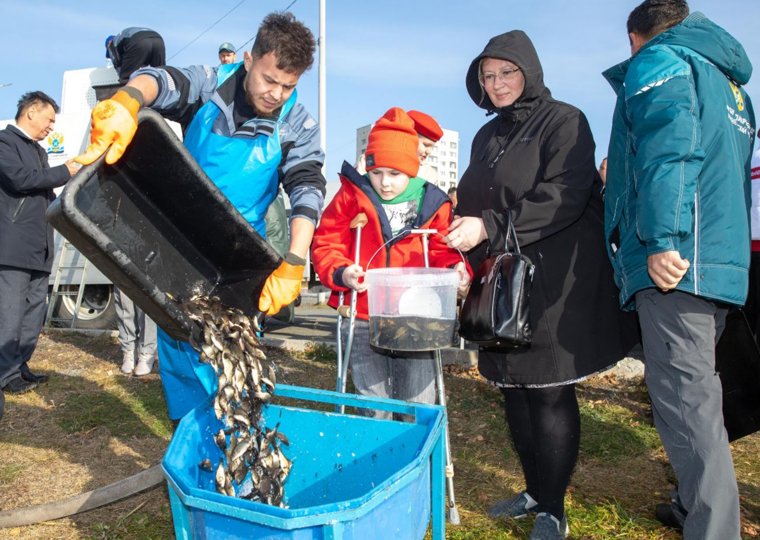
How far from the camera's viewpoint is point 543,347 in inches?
111

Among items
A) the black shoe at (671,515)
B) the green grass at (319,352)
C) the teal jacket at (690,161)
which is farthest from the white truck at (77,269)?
the black shoe at (671,515)

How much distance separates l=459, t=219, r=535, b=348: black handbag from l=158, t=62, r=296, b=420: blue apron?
1.17 meters

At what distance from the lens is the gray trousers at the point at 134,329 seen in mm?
6359

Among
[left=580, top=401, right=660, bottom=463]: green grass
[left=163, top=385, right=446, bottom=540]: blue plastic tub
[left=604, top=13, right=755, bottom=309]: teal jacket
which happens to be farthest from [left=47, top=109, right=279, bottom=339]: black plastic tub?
[left=580, top=401, right=660, bottom=463]: green grass

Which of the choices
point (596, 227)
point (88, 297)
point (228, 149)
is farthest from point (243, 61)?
point (88, 297)

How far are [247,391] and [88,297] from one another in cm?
789

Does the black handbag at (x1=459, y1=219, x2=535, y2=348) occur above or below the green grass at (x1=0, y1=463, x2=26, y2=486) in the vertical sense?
above

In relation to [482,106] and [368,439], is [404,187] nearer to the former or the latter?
[482,106]

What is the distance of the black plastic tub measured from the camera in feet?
7.43

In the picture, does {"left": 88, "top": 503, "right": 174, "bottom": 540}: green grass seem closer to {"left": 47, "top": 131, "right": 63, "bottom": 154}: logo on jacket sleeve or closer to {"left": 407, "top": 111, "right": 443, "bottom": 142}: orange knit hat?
{"left": 407, "top": 111, "right": 443, "bottom": 142}: orange knit hat

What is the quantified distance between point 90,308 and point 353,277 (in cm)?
749

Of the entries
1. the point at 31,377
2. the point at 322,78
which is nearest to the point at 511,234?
the point at 31,377

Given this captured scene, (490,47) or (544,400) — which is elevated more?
(490,47)

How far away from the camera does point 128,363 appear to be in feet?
21.4
